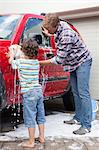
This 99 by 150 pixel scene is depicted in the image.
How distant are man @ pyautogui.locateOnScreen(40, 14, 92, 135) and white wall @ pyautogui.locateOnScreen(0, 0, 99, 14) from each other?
425cm

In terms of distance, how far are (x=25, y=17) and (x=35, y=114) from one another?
5.96 feet

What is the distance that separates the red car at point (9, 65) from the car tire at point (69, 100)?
0.28 metres

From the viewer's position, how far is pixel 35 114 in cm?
528

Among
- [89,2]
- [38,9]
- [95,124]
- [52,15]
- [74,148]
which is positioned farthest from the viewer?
[38,9]

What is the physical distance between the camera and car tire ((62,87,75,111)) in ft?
25.1

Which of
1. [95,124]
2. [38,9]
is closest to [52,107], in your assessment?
[95,124]

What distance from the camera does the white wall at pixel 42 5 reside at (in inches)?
405

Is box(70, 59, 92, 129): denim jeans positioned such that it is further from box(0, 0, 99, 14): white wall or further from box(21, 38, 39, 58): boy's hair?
box(0, 0, 99, 14): white wall

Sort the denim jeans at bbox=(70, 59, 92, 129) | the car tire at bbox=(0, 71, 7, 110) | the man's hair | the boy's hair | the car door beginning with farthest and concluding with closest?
1. the car door
2. the denim jeans at bbox=(70, 59, 92, 129)
3. the man's hair
4. the car tire at bbox=(0, 71, 7, 110)
5. the boy's hair

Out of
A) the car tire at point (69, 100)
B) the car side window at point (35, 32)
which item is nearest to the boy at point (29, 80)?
the car side window at point (35, 32)

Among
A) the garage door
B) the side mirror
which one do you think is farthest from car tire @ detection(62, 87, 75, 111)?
the garage door

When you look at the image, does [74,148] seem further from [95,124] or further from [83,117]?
[95,124]

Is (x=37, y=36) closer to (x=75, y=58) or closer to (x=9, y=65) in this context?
(x=75, y=58)

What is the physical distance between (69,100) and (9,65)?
2476 millimetres
